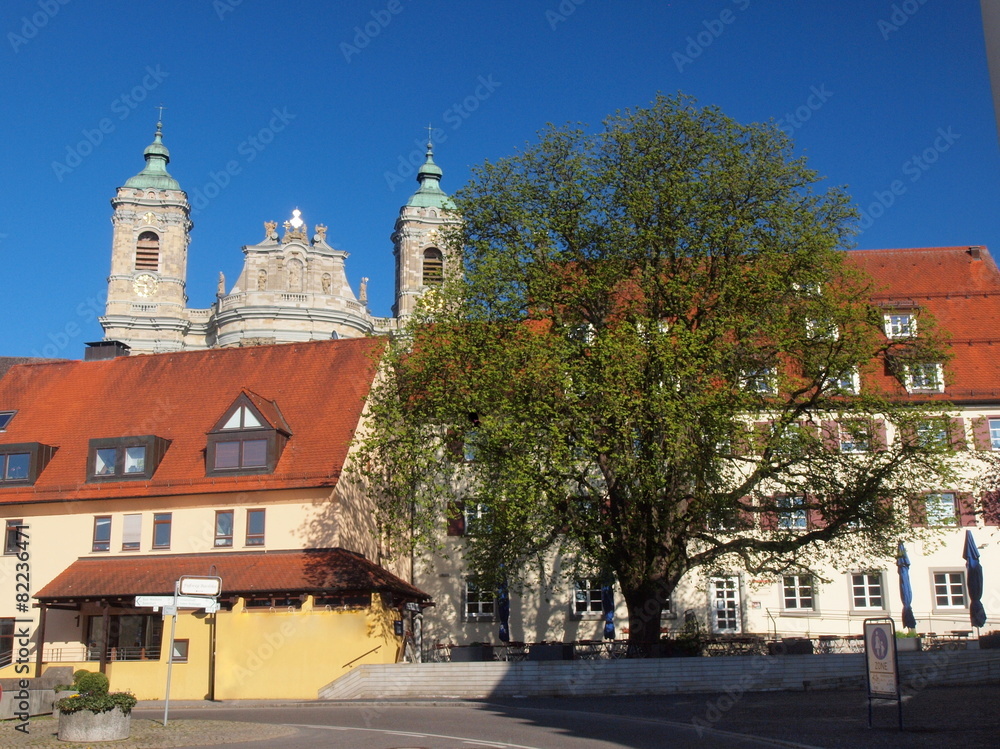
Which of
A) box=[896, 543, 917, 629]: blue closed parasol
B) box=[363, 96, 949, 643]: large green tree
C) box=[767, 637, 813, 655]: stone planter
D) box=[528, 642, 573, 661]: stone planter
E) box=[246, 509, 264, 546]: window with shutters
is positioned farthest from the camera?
box=[896, 543, 917, 629]: blue closed parasol

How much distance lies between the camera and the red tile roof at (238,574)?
29.2m

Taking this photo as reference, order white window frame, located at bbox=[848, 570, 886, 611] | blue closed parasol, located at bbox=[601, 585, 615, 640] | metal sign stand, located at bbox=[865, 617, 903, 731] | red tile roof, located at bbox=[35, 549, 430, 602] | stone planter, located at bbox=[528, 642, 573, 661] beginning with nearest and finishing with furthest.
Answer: metal sign stand, located at bbox=[865, 617, 903, 731]
stone planter, located at bbox=[528, 642, 573, 661]
red tile roof, located at bbox=[35, 549, 430, 602]
blue closed parasol, located at bbox=[601, 585, 615, 640]
white window frame, located at bbox=[848, 570, 886, 611]

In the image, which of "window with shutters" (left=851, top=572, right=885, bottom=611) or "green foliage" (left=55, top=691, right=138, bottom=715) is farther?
"window with shutters" (left=851, top=572, right=885, bottom=611)

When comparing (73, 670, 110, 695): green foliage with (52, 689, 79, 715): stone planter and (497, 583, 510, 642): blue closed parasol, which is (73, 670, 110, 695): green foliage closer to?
(52, 689, 79, 715): stone planter

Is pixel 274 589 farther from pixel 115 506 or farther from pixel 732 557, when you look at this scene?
pixel 732 557

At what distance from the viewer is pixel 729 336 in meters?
28.3

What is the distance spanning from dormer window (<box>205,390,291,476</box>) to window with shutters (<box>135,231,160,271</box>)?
229 ft

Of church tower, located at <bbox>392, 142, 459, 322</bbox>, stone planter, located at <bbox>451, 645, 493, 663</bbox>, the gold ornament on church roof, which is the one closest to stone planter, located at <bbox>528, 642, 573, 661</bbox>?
stone planter, located at <bbox>451, 645, 493, 663</bbox>

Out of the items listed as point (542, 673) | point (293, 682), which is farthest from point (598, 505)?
point (293, 682)

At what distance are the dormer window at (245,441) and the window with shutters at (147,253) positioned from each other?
229ft

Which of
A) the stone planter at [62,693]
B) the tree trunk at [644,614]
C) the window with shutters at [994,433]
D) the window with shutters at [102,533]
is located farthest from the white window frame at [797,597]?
the stone planter at [62,693]

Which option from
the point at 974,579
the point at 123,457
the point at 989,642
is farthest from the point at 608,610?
the point at 123,457

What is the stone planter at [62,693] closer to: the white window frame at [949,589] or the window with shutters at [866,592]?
the window with shutters at [866,592]

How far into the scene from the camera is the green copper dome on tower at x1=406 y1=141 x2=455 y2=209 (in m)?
107
